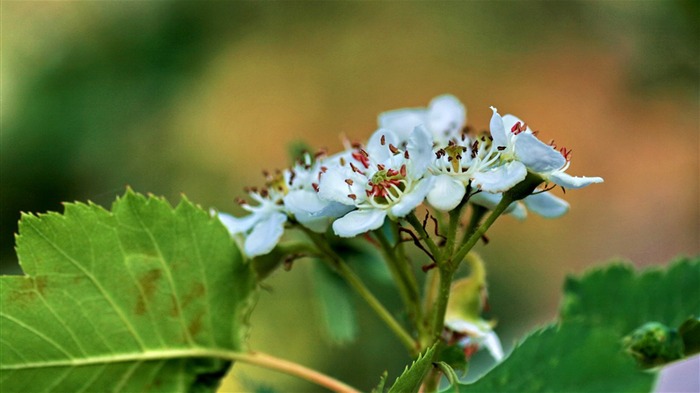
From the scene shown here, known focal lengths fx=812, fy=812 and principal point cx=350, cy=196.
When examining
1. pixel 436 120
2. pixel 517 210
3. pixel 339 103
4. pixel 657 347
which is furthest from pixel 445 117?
pixel 339 103

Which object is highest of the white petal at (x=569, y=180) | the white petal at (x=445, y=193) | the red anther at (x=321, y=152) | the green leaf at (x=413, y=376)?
the red anther at (x=321, y=152)

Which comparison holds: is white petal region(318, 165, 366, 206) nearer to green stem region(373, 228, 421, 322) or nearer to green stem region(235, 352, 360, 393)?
green stem region(373, 228, 421, 322)

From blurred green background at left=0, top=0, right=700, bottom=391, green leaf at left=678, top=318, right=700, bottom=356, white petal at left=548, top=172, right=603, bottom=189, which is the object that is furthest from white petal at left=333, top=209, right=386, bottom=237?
blurred green background at left=0, top=0, right=700, bottom=391

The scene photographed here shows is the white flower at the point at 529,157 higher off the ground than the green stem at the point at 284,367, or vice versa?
the white flower at the point at 529,157

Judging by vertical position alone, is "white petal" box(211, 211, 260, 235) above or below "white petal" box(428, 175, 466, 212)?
below

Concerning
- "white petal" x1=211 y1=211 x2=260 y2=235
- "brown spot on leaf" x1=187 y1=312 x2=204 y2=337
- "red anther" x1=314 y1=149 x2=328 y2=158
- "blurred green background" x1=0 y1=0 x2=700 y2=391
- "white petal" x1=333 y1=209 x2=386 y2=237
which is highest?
"red anther" x1=314 y1=149 x2=328 y2=158

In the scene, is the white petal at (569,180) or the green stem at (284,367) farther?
the green stem at (284,367)

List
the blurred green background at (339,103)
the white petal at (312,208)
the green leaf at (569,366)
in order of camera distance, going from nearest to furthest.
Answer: the green leaf at (569,366) → the white petal at (312,208) → the blurred green background at (339,103)

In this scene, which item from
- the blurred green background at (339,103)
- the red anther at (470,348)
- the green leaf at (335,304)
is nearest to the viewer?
the red anther at (470,348)

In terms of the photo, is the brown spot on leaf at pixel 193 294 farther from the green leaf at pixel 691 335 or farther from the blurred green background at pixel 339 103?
the blurred green background at pixel 339 103

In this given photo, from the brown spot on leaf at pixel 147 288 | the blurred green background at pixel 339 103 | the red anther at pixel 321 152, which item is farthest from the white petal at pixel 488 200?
the blurred green background at pixel 339 103
